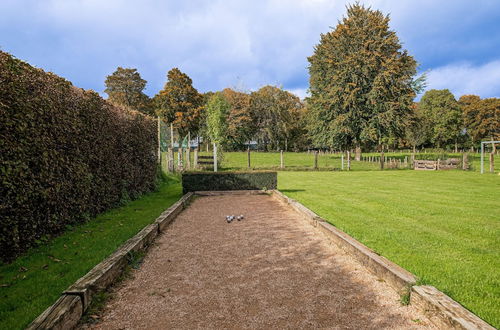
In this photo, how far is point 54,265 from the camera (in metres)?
4.01

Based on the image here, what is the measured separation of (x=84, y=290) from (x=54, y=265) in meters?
1.58

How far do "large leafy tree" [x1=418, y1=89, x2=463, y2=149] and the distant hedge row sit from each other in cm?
5646

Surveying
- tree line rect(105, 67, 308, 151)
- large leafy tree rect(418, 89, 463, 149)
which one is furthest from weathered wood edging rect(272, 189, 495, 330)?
large leafy tree rect(418, 89, 463, 149)

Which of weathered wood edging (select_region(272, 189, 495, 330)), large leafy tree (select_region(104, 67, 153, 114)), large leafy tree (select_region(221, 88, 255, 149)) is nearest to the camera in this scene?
weathered wood edging (select_region(272, 189, 495, 330))

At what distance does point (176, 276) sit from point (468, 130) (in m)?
73.0

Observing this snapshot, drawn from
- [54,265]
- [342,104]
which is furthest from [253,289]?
[342,104]

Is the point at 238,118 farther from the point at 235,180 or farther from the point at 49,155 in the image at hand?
the point at 49,155

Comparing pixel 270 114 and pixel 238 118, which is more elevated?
pixel 270 114

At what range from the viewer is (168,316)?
2.80 metres

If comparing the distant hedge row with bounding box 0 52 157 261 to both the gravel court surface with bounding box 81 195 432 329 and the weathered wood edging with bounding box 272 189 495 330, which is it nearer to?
the gravel court surface with bounding box 81 195 432 329

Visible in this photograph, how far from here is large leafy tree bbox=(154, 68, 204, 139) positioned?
48094 millimetres

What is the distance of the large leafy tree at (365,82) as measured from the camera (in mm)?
28812

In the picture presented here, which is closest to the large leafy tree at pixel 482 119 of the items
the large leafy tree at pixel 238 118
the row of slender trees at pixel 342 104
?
the row of slender trees at pixel 342 104

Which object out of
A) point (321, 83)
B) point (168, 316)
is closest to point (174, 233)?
point (168, 316)
